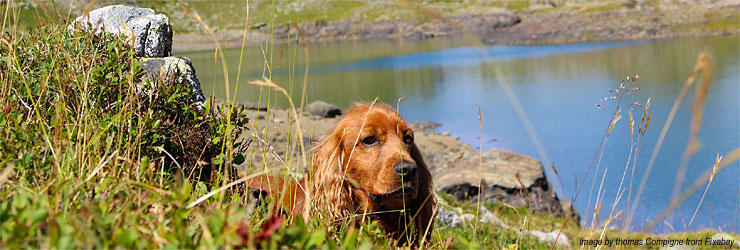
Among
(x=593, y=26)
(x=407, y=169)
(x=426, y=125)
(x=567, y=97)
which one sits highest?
(x=407, y=169)

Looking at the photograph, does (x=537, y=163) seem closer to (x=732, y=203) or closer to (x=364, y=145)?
(x=732, y=203)

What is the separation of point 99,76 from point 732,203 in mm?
15703

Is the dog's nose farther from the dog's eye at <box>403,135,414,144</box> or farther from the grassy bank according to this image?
the grassy bank

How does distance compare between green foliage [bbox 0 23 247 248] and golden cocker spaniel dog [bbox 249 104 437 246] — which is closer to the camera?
green foliage [bbox 0 23 247 248]

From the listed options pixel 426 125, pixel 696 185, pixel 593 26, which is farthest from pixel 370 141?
pixel 593 26

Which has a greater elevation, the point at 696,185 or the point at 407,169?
the point at 696,185

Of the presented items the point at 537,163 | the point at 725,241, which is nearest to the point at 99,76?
the point at 725,241

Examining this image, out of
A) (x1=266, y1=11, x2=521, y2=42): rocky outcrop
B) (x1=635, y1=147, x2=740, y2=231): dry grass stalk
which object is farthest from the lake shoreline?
(x1=635, y1=147, x2=740, y2=231): dry grass stalk

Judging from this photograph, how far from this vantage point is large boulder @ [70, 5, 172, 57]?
455cm

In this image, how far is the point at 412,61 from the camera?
5519 centimetres

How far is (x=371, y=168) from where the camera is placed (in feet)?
Result: 12.7

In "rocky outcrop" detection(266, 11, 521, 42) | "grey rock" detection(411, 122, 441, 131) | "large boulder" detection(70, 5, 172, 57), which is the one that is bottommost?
"rocky outcrop" detection(266, 11, 521, 42)

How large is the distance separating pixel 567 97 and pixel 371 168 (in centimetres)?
2745

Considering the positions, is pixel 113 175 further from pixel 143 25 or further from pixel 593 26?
pixel 593 26
